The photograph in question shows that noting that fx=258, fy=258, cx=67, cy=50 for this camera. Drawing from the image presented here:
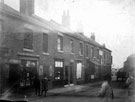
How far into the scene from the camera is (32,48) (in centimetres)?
680

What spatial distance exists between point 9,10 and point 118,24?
9.79 ft

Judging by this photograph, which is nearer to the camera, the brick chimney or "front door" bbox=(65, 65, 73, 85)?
"front door" bbox=(65, 65, 73, 85)

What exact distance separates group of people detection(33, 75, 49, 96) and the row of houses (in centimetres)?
11

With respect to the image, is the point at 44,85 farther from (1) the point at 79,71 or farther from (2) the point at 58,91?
(1) the point at 79,71

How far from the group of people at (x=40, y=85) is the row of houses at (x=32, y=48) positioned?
0.37 ft

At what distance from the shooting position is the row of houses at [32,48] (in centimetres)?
631

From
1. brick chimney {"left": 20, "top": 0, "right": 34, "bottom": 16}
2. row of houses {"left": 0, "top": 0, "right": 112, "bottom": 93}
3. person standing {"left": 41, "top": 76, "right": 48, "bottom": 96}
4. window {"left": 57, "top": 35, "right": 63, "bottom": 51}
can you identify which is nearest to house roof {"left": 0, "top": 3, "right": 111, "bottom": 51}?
row of houses {"left": 0, "top": 0, "right": 112, "bottom": 93}

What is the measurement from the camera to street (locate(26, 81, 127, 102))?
494cm

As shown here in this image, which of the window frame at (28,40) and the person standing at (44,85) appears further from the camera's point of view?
the window frame at (28,40)

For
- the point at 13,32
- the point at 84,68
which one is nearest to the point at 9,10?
the point at 13,32

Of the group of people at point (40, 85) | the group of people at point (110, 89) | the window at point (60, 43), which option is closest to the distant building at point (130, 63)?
the group of people at point (110, 89)

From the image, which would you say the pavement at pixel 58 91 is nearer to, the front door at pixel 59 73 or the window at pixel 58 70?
the front door at pixel 59 73

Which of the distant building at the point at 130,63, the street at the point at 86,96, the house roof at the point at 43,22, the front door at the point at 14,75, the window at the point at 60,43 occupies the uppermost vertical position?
the house roof at the point at 43,22

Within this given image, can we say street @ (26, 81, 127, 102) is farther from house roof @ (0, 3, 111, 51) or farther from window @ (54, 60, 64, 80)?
house roof @ (0, 3, 111, 51)
